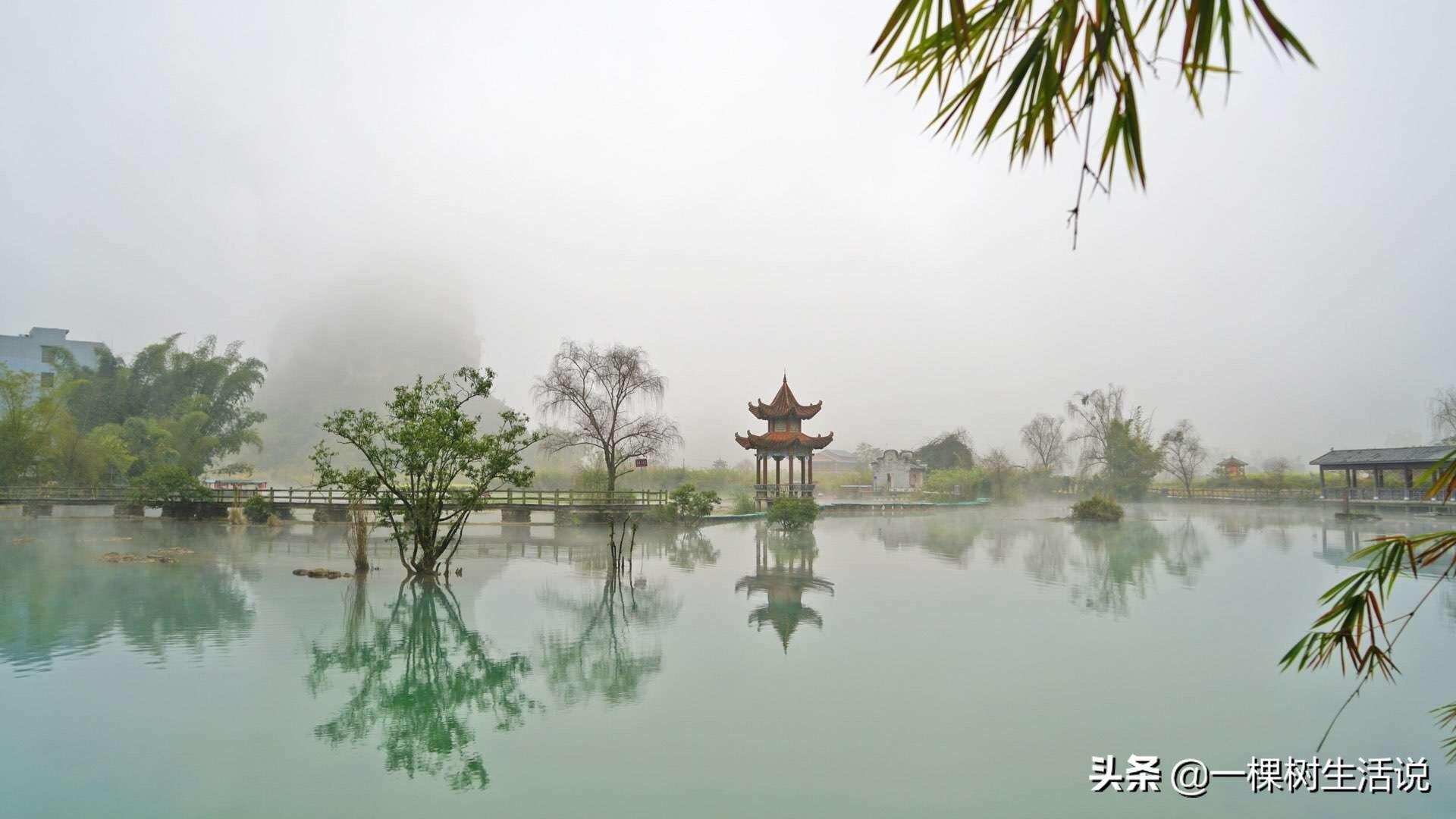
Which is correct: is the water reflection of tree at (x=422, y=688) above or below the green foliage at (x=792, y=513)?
below

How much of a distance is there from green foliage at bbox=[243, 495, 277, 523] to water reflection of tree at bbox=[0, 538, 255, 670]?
26.2 feet

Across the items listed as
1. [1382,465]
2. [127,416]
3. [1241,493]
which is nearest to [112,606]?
[127,416]

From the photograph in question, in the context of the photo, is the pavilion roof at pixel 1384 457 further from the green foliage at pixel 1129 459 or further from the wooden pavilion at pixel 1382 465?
the green foliage at pixel 1129 459

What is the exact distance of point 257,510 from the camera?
2369 cm

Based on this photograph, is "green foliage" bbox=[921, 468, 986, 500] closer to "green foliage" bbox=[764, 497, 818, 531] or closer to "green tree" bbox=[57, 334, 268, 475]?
"green foliage" bbox=[764, 497, 818, 531]

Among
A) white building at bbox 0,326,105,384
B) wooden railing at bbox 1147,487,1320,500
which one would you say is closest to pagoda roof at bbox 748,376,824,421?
wooden railing at bbox 1147,487,1320,500

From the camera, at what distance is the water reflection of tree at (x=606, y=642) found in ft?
23.2

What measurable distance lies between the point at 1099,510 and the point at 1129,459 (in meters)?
14.3

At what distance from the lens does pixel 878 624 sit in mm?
9688

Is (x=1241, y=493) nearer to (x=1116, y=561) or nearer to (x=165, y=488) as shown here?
(x=1116, y=561)

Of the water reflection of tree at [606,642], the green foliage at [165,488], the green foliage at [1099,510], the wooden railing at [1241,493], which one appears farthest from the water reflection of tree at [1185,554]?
the green foliage at [165,488]

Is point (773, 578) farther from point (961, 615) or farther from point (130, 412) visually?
point (130, 412)

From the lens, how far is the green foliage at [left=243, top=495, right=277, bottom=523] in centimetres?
2341

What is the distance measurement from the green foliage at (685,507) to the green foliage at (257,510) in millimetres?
11684
